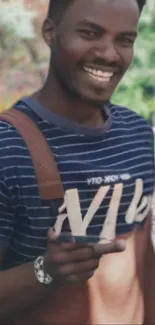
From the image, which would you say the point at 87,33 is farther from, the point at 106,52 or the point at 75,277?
the point at 75,277

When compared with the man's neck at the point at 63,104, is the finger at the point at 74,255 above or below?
below

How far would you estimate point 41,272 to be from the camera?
1630 millimetres

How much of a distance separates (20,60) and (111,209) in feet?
5.03

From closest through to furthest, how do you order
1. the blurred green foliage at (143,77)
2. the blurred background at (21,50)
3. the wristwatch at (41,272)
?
the wristwatch at (41,272)
the blurred background at (21,50)
the blurred green foliage at (143,77)

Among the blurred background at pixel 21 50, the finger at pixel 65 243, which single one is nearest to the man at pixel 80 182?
the finger at pixel 65 243

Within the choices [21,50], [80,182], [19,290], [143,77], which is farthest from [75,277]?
[143,77]

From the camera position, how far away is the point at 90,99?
1820 mm

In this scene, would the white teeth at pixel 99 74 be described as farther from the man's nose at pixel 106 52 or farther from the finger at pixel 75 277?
the finger at pixel 75 277

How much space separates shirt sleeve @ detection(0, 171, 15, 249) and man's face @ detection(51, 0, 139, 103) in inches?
12.8

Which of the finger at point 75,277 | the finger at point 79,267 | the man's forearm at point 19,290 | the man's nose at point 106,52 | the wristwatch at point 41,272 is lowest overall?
Answer: the man's forearm at point 19,290

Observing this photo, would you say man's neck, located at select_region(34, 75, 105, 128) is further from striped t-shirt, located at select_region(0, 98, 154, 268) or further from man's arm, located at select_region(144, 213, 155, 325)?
man's arm, located at select_region(144, 213, 155, 325)

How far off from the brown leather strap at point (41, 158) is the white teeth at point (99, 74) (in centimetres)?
19

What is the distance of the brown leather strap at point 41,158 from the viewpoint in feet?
5.58

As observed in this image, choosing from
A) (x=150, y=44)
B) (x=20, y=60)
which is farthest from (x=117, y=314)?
(x=150, y=44)
